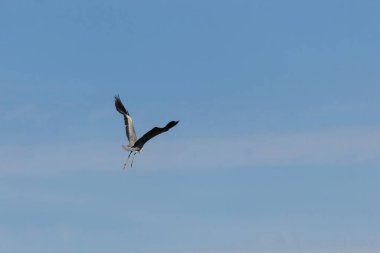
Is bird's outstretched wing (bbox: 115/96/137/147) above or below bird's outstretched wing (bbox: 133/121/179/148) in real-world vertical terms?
above

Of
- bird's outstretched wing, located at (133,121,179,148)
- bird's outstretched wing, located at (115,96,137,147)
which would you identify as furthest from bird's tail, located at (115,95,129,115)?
bird's outstretched wing, located at (133,121,179,148)

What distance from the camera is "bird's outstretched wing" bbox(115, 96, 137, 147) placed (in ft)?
403

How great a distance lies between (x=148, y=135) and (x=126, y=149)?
345cm

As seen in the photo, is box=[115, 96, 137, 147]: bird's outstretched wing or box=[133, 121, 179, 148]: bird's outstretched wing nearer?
box=[133, 121, 179, 148]: bird's outstretched wing

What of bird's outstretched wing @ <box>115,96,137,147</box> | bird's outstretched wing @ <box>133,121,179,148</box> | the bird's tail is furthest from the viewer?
the bird's tail

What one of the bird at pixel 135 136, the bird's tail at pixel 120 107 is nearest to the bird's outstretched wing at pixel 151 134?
the bird at pixel 135 136

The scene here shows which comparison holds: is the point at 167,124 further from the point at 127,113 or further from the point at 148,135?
the point at 127,113

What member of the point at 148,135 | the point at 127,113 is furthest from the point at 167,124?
the point at 127,113

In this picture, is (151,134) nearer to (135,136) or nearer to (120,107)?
(135,136)

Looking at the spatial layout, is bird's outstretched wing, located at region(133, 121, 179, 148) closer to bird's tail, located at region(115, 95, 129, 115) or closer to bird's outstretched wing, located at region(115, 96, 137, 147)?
bird's outstretched wing, located at region(115, 96, 137, 147)

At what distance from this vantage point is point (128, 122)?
427ft

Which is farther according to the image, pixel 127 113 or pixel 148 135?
pixel 127 113

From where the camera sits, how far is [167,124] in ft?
371

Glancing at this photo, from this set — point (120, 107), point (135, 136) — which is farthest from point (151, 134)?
point (120, 107)
